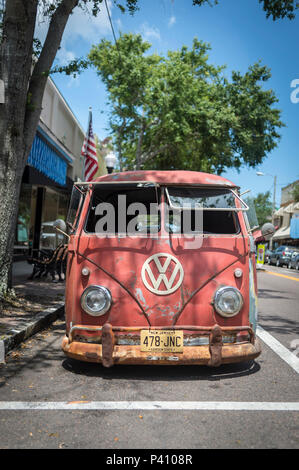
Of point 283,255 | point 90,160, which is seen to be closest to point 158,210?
point 90,160

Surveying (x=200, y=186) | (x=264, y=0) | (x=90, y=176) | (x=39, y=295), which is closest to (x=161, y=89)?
(x=90, y=176)

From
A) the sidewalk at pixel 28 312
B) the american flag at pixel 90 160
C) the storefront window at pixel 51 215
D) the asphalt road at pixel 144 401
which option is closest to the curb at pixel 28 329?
the sidewalk at pixel 28 312

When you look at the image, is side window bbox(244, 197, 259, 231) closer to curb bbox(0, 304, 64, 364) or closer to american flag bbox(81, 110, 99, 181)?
curb bbox(0, 304, 64, 364)

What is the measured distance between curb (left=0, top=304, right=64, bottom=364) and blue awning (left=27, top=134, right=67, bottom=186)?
769 cm

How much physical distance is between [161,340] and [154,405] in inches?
28.3

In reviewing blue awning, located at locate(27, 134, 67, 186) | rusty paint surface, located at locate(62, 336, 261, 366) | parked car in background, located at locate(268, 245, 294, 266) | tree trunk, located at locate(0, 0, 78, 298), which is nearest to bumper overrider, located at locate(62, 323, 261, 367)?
rusty paint surface, located at locate(62, 336, 261, 366)

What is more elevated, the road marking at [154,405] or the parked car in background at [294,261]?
Result: the parked car in background at [294,261]

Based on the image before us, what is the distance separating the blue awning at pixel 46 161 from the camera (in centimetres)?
1480

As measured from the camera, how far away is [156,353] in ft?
14.0

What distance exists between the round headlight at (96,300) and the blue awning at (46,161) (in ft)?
34.7

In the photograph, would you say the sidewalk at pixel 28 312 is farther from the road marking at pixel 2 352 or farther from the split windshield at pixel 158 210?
the split windshield at pixel 158 210

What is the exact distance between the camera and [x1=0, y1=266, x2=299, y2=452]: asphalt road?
3031 mm

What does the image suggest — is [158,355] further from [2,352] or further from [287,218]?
[287,218]
